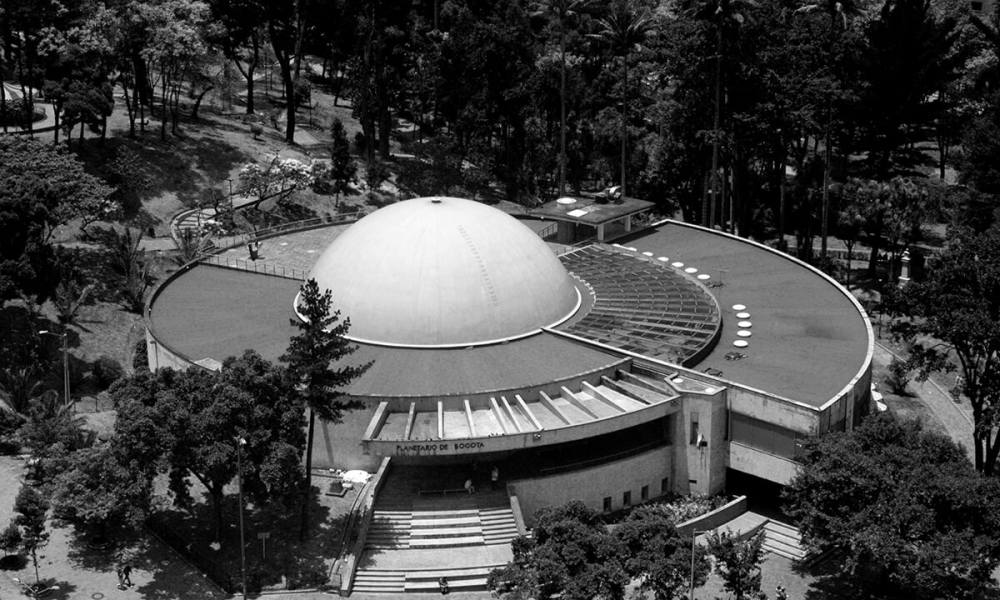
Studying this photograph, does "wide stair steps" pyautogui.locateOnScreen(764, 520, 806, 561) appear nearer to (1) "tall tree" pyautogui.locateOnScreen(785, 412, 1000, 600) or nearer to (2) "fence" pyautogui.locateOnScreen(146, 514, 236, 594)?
(1) "tall tree" pyautogui.locateOnScreen(785, 412, 1000, 600)

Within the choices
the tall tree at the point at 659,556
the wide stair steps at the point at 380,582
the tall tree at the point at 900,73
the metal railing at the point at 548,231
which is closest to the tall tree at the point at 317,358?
the wide stair steps at the point at 380,582

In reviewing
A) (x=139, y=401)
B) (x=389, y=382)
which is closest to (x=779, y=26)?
(x=389, y=382)

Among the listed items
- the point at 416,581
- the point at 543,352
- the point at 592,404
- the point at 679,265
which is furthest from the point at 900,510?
the point at 679,265

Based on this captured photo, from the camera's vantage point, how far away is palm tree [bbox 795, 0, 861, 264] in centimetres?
9831

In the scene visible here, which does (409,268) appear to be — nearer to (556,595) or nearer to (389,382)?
(389,382)

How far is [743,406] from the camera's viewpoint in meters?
66.9

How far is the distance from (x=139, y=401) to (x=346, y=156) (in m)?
59.6

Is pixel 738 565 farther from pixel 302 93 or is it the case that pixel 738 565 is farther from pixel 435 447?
pixel 302 93

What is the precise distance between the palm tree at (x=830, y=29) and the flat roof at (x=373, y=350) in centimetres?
3713

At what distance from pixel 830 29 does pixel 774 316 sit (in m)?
40.4

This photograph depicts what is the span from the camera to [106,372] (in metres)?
81.9

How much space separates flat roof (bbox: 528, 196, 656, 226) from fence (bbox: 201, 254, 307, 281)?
2188 centimetres

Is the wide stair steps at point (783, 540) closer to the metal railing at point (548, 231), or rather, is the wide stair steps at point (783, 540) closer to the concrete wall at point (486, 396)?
the concrete wall at point (486, 396)

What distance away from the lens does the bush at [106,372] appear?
81.9 m
